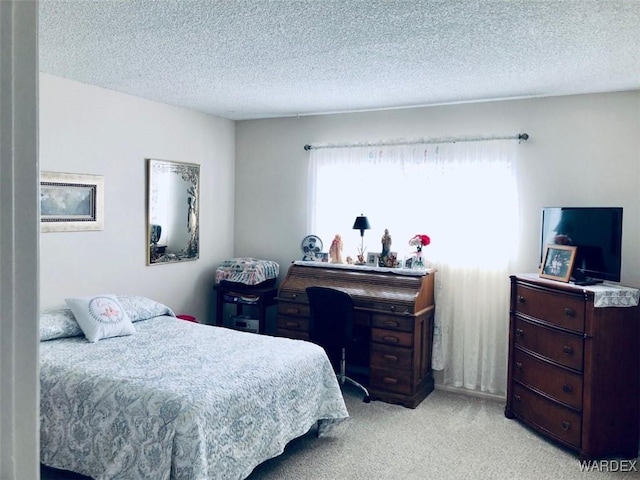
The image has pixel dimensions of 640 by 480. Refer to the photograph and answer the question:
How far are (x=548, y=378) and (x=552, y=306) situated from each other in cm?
51

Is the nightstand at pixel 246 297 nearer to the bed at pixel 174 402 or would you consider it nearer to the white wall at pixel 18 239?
the bed at pixel 174 402

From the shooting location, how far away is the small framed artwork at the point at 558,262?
3570 millimetres

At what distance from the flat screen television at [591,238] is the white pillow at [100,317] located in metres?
3.22

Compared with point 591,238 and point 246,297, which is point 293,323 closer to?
point 246,297

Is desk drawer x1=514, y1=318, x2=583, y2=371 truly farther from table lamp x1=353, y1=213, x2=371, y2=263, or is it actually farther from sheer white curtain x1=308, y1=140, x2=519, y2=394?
table lamp x1=353, y1=213, x2=371, y2=263

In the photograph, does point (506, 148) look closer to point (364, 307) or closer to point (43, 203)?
point (364, 307)

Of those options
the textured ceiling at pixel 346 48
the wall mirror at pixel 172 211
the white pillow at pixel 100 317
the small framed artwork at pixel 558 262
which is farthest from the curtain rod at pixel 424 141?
the white pillow at pixel 100 317

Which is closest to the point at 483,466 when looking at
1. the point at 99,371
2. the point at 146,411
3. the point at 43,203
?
the point at 146,411

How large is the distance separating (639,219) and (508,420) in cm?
182

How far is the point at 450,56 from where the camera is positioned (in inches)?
124

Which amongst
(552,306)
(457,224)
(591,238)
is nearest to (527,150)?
(457,224)

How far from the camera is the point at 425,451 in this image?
3369 mm

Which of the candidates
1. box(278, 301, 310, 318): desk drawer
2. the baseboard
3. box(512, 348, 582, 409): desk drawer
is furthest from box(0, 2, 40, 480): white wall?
the baseboard

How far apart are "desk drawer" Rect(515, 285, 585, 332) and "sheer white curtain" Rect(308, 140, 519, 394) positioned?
515 millimetres
